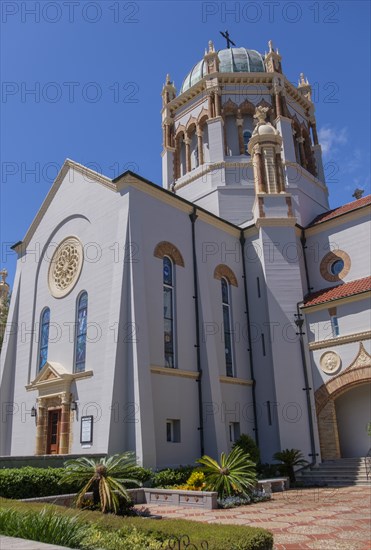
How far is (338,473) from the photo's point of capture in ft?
56.8

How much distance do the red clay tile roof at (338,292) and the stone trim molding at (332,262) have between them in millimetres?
636

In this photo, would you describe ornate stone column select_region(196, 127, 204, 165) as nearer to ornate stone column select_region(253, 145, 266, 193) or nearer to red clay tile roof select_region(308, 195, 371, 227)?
ornate stone column select_region(253, 145, 266, 193)

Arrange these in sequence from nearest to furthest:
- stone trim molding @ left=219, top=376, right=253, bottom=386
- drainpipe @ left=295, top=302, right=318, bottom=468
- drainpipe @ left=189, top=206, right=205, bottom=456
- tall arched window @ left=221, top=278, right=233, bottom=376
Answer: drainpipe @ left=189, top=206, right=205, bottom=456 < drainpipe @ left=295, top=302, right=318, bottom=468 < stone trim molding @ left=219, top=376, right=253, bottom=386 < tall arched window @ left=221, top=278, right=233, bottom=376

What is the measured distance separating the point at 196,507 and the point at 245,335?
10.1 metres

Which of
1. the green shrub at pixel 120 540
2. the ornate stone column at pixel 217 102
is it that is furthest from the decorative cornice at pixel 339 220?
the green shrub at pixel 120 540

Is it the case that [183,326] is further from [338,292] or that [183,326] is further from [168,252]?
[338,292]

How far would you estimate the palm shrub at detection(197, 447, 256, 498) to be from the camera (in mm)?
13109

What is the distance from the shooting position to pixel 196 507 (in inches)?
486

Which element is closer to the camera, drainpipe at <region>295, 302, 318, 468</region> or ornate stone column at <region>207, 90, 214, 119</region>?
drainpipe at <region>295, 302, 318, 468</region>

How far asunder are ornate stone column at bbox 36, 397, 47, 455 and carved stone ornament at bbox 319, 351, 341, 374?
38.2 feet

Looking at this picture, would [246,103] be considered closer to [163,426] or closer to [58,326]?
[58,326]

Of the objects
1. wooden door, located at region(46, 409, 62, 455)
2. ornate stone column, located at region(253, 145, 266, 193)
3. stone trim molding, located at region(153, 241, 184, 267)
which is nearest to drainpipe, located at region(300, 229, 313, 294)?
ornate stone column, located at region(253, 145, 266, 193)

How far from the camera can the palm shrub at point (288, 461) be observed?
17359 mm

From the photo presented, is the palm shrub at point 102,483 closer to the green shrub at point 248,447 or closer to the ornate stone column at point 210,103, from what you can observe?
the green shrub at point 248,447
